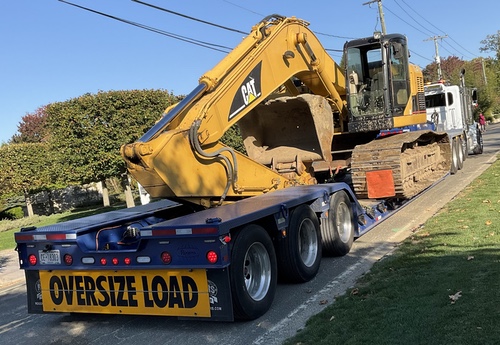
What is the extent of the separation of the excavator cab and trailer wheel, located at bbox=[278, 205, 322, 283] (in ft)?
12.8

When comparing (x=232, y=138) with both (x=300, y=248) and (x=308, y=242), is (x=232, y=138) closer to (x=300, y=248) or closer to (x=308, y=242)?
(x=308, y=242)

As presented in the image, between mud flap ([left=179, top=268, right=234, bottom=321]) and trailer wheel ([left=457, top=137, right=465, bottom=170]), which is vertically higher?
trailer wheel ([left=457, top=137, right=465, bottom=170])

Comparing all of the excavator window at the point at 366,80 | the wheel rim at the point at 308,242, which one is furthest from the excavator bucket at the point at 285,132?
the wheel rim at the point at 308,242

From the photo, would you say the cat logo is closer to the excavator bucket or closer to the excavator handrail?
the excavator handrail

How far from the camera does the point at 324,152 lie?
9.26m

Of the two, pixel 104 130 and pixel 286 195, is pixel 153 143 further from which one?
pixel 104 130

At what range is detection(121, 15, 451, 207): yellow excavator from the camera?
633cm

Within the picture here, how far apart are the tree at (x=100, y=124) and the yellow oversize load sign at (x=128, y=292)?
11.8m

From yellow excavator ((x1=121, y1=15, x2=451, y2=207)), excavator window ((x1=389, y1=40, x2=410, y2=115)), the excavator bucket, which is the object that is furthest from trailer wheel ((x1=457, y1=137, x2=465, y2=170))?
the excavator bucket

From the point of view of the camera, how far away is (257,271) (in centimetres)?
571

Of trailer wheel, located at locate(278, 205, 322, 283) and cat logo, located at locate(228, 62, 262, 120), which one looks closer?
trailer wheel, located at locate(278, 205, 322, 283)

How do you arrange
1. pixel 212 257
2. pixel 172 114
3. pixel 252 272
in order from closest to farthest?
pixel 212 257 < pixel 252 272 < pixel 172 114

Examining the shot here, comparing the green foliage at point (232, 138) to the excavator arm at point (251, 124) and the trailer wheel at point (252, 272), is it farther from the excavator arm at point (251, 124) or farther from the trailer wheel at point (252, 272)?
the trailer wheel at point (252, 272)

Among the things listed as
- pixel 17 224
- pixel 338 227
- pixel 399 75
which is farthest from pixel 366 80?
pixel 17 224
